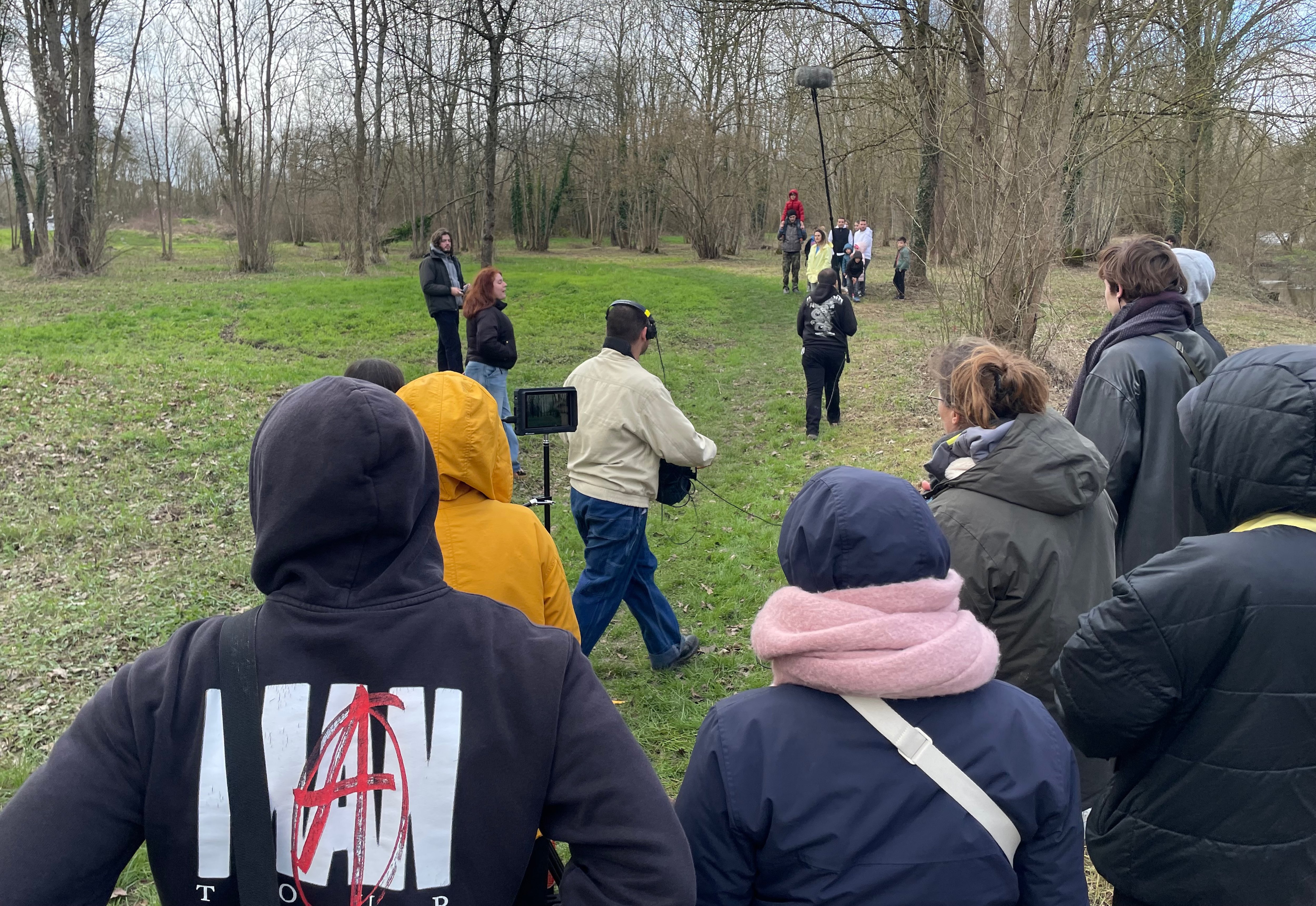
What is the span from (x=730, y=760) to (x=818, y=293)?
27.9ft

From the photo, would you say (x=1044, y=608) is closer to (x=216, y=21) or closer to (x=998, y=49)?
(x=998, y=49)

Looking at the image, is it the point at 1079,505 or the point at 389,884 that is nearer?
the point at 389,884

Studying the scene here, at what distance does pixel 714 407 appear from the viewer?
11.7 m

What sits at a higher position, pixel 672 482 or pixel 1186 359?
pixel 1186 359

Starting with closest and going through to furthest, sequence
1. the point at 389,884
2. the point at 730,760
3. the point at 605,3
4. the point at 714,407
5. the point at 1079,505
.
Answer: the point at 389,884 → the point at 730,760 → the point at 1079,505 → the point at 714,407 → the point at 605,3

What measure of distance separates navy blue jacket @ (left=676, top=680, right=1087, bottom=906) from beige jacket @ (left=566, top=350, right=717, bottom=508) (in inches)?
116

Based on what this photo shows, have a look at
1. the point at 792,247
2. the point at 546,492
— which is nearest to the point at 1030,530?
the point at 546,492

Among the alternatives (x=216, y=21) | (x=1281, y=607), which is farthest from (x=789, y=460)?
(x=216, y=21)

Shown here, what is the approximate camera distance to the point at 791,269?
74.0 ft

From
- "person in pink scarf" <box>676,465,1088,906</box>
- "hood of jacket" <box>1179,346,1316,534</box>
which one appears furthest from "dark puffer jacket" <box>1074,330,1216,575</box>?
"person in pink scarf" <box>676,465,1088,906</box>

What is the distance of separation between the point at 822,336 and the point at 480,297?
3.67 metres

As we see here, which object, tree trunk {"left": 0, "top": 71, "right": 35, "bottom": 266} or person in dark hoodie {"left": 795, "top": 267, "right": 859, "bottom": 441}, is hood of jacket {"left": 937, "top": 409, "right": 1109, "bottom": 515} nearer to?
person in dark hoodie {"left": 795, "top": 267, "right": 859, "bottom": 441}

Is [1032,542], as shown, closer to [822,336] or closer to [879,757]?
[879,757]

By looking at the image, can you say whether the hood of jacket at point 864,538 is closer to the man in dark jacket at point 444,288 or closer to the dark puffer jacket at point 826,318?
the dark puffer jacket at point 826,318
